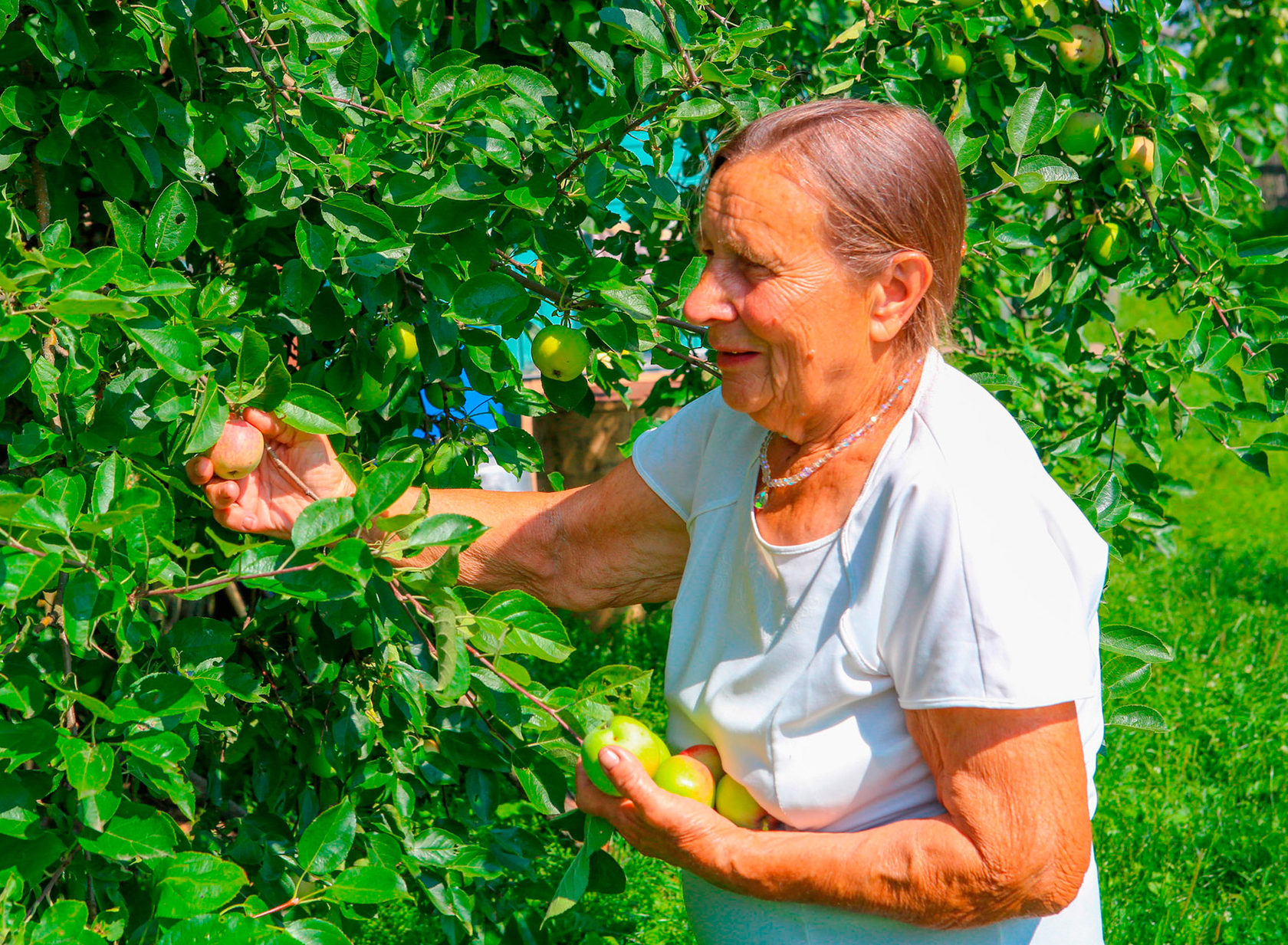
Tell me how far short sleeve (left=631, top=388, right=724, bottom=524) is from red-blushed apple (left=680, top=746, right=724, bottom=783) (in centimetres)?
32

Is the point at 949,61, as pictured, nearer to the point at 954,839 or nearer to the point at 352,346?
the point at 352,346

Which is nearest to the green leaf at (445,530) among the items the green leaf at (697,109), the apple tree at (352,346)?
the apple tree at (352,346)

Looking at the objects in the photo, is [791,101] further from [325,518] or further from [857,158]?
[325,518]

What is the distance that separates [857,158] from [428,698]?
104 centimetres

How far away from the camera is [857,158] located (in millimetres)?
1305

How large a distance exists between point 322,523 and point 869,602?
0.61 m

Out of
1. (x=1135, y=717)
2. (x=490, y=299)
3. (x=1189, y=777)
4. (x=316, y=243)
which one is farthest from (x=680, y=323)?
(x=1189, y=777)

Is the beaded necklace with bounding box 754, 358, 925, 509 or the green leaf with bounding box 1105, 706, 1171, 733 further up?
the beaded necklace with bounding box 754, 358, 925, 509

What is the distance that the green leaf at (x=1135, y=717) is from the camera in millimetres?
1684

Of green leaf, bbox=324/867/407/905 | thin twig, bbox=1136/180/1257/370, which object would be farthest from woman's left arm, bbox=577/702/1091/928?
thin twig, bbox=1136/180/1257/370

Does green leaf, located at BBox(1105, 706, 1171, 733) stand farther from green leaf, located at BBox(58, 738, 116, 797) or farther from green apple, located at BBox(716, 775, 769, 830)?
green leaf, located at BBox(58, 738, 116, 797)

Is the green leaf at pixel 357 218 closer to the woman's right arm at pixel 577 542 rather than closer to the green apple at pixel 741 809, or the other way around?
the woman's right arm at pixel 577 542

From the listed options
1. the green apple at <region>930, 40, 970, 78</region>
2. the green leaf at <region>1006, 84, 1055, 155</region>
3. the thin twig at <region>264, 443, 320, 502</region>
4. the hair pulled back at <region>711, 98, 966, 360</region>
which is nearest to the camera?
the hair pulled back at <region>711, 98, 966, 360</region>

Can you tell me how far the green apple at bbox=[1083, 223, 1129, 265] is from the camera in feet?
7.04
